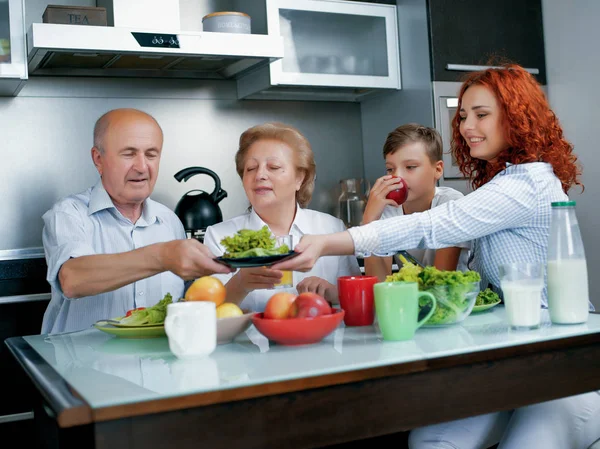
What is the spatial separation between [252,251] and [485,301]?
1.94 ft

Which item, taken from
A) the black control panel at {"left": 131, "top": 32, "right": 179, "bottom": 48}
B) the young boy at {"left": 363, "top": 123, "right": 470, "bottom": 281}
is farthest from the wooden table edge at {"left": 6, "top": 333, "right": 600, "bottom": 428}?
the black control panel at {"left": 131, "top": 32, "right": 179, "bottom": 48}

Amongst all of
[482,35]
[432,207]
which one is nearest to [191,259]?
[432,207]

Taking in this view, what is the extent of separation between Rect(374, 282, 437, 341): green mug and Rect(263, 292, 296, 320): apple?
6.5 inches

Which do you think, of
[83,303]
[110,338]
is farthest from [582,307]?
[83,303]

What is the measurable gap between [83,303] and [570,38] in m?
2.61

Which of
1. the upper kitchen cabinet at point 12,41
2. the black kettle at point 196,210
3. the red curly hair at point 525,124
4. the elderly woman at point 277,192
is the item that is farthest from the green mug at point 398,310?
the upper kitchen cabinet at point 12,41

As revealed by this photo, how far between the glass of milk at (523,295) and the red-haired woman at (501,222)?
220mm

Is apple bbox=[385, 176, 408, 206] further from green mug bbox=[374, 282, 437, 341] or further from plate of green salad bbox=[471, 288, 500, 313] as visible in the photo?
green mug bbox=[374, 282, 437, 341]

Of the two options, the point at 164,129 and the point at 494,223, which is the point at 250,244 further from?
the point at 164,129

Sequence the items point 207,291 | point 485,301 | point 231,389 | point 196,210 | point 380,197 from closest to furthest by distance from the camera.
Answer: point 231,389 < point 207,291 < point 485,301 < point 380,197 < point 196,210

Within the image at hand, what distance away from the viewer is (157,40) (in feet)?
9.73

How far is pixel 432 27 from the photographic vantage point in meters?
3.43

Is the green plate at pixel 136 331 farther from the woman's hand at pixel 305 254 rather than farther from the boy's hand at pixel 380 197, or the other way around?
the boy's hand at pixel 380 197

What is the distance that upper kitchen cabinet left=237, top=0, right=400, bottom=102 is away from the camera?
3402mm
